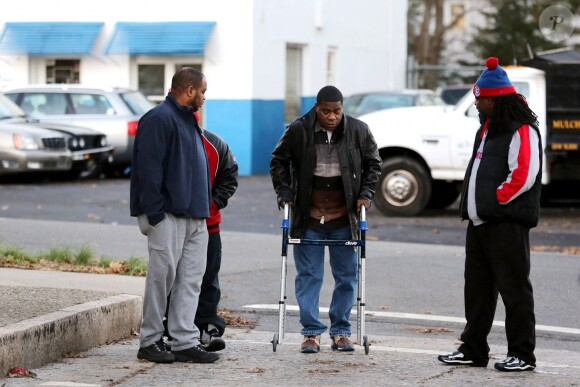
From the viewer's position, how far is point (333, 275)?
8445 mm

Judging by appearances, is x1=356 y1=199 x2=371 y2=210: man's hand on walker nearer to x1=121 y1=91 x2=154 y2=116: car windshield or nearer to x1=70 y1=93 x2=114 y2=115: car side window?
x1=121 y1=91 x2=154 y2=116: car windshield

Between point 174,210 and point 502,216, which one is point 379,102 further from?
point 174,210

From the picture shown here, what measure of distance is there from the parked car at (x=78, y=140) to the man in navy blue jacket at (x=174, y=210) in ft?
48.8

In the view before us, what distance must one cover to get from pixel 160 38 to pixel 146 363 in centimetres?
2055

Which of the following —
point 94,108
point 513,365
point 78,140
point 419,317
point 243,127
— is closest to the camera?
point 513,365

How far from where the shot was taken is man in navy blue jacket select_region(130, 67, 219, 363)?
25.4 feet

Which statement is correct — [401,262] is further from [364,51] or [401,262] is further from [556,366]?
[364,51]

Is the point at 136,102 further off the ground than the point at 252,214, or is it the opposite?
the point at 136,102

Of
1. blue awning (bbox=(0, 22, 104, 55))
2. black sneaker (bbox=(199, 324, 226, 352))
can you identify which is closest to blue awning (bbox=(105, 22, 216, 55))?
blue awning (bbox=(0, 22, 104, 55))

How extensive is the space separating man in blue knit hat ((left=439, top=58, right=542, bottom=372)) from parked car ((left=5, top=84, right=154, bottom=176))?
16.8 metres

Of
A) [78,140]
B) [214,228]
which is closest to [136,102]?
[78,140]

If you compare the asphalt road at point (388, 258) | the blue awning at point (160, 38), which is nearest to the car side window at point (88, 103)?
the asphalt road at point (388, 258)

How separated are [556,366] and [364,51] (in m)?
27.1

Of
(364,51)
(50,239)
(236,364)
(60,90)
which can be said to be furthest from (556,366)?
(364,51)
